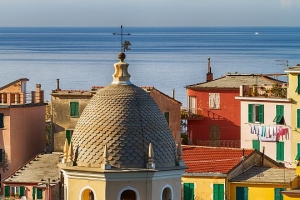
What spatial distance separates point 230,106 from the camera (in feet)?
199

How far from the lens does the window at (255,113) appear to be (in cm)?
5533

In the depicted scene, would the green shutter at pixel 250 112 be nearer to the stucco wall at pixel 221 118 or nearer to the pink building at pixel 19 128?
the stucco wall at pixel 221 118

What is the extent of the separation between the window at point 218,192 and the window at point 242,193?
1.46 feet

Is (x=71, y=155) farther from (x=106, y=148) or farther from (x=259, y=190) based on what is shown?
(x=259, y=190)

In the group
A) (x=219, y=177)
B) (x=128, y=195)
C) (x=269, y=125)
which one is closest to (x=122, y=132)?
(x=128, y=195)

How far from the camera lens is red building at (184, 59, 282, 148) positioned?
60.3 metres

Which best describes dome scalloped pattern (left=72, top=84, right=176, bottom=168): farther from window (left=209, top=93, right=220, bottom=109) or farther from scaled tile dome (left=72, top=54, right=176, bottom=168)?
window (left=209, top=93, right=220, bottom=109)

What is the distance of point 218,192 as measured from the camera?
42.6 meters

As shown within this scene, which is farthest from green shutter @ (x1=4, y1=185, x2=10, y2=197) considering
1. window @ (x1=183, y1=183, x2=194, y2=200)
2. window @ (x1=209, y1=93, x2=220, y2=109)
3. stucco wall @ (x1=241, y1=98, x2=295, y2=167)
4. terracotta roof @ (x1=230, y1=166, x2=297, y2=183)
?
window @ (x1=209, y1=93, x2=220, y2=109)

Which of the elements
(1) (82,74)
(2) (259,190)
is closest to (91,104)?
(2) (259,190)

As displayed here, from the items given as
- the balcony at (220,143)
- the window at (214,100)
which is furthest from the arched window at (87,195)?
the window at (214,100)

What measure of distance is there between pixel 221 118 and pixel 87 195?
43.4 m

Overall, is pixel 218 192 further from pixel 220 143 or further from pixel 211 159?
pixel 220 143

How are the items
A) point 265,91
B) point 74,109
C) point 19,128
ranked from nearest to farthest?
1. point 74,109
2. point 19,128
3. point 265,91
